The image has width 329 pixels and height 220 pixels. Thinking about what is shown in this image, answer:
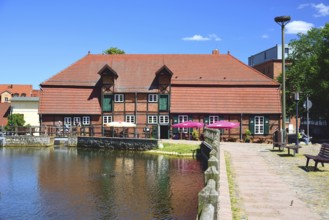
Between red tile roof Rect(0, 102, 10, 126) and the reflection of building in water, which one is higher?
red tile roof Rect(0, 102, 10, 126)

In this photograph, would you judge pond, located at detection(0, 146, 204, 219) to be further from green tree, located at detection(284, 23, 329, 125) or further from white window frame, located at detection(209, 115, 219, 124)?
green tree, located at detection(284, 23, 329, 125)

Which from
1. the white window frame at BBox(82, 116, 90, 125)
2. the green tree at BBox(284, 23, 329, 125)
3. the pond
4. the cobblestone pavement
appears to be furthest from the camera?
the white window frame at BBox(82, 116, 90, 125)

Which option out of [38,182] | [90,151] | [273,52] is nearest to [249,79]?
[90,151]

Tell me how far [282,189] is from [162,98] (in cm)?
3145

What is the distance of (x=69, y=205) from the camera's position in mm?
14992

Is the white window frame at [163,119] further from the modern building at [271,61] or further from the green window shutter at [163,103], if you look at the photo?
the modern building at [271,61]

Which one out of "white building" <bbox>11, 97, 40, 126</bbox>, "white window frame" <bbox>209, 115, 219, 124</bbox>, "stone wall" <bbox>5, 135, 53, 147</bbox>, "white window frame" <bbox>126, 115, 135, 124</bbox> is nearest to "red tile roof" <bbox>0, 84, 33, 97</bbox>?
"white building" <bbox>11, 97, 40, 126</bbox>

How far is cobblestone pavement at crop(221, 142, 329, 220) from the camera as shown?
30.9 ft

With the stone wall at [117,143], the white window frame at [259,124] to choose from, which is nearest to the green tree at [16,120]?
the stone wall at [117,143]

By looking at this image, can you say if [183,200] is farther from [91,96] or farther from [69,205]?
[91,96]

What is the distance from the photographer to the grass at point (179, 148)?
103 ft

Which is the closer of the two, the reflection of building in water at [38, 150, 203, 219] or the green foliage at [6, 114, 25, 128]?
the reflection of building in water at [38, 150, 203, 219]

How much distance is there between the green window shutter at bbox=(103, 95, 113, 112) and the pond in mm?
13186

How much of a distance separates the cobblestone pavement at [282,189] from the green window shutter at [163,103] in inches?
951
